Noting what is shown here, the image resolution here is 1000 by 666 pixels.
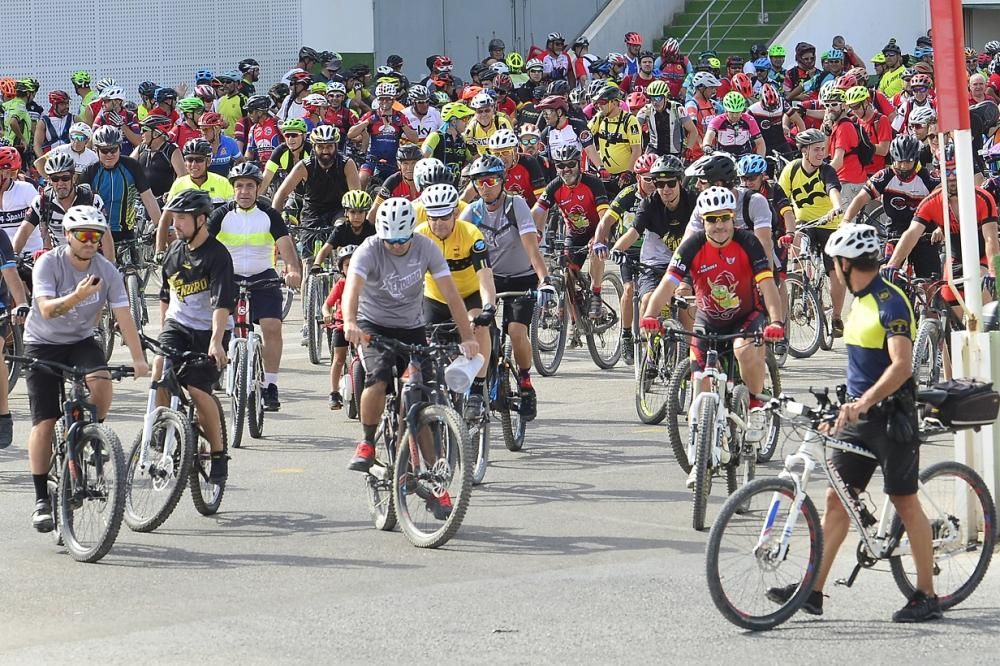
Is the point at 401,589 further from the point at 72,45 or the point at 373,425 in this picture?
the point at 72,45

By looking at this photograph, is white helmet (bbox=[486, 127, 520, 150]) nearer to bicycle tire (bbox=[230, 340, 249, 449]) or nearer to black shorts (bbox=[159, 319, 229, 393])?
bicycle tire (bbox=[230, 340, 249, 449])

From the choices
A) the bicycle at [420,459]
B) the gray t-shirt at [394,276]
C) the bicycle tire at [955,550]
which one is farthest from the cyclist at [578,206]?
the bicycle tire at [955,550]

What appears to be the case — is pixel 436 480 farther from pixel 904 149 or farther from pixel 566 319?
pixel 904 149

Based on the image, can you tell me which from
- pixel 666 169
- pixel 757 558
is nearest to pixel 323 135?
pixel 666 169

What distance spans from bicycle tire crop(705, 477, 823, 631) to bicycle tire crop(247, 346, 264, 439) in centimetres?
605

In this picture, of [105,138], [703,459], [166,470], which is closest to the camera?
[703,459]

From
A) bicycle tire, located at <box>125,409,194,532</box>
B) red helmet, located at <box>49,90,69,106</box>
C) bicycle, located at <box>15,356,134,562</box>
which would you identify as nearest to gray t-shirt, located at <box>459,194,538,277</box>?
bicycle tire, located at <box>125,409,194,532</box>

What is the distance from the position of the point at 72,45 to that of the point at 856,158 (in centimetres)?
2108

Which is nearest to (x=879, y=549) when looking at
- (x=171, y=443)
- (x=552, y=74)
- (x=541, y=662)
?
(x=541, y=662)

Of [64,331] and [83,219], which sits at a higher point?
[83,219]

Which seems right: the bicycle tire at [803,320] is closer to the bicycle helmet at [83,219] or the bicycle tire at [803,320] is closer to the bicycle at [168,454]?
the bicycle at [168,454]

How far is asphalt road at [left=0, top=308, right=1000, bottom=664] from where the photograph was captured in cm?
763

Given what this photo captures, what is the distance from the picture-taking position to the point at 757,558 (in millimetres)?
7848

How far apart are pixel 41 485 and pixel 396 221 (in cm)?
245
